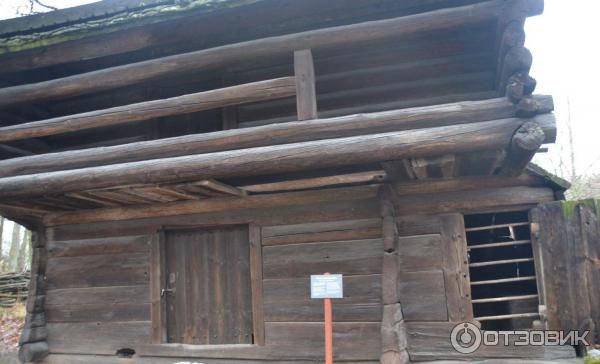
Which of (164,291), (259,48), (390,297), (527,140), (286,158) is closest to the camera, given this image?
(527,140)

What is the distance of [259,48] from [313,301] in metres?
2.98

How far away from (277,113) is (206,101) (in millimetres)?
1355

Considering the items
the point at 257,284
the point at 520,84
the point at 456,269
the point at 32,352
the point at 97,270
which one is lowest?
the point at 32,352

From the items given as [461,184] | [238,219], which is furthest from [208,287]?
[461,184]

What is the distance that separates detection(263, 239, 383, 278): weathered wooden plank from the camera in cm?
544

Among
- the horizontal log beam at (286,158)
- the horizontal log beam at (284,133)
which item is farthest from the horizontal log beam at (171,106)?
the horizontal log beam at (286,158)

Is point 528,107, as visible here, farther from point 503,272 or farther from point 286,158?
point 503,272

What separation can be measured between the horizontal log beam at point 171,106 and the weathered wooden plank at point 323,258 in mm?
2021

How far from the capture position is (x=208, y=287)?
611 centimetres

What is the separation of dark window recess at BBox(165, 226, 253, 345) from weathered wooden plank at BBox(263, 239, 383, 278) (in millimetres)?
432

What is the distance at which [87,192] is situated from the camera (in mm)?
5012

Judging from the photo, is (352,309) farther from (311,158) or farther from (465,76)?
(465,76)

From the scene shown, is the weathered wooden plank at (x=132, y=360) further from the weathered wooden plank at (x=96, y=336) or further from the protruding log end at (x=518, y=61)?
the protruding log end at (x=518, y=61)

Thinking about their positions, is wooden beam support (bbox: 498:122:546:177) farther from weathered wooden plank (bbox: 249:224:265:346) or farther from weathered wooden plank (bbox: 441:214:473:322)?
weathered wooden plank (bbox: 249:224:265:346)
